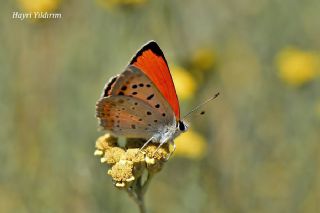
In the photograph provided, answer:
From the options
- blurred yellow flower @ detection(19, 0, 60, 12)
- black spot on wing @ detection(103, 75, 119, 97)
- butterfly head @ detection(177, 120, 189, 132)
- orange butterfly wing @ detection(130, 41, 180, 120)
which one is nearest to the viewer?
orange butterfly wing @ detection(130, 41, 180, 120)

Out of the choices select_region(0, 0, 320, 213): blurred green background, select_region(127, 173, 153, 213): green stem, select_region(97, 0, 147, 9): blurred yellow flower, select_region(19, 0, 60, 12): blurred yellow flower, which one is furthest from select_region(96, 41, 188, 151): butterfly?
select_region(19, 0, 60, 12): blurred yellow flower

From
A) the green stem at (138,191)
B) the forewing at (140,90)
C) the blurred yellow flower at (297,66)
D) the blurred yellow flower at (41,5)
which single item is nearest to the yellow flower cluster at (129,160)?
the green stem at (138,191)

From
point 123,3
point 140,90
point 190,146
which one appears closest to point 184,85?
point 190,146

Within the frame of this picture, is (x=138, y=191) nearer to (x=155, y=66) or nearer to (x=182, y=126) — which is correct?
(x=182, y=126)

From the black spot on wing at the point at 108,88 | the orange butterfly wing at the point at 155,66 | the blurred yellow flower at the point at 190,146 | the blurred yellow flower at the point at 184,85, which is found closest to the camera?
the orange butterfly wing at the point at 155,66

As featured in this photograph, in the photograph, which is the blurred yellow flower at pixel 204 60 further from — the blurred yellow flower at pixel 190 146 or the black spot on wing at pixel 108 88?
the black spot on wing at pixel 108 88

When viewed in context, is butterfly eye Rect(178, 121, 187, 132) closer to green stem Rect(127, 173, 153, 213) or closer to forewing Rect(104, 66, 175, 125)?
forewing Rect(104, 66, 175, 125)
